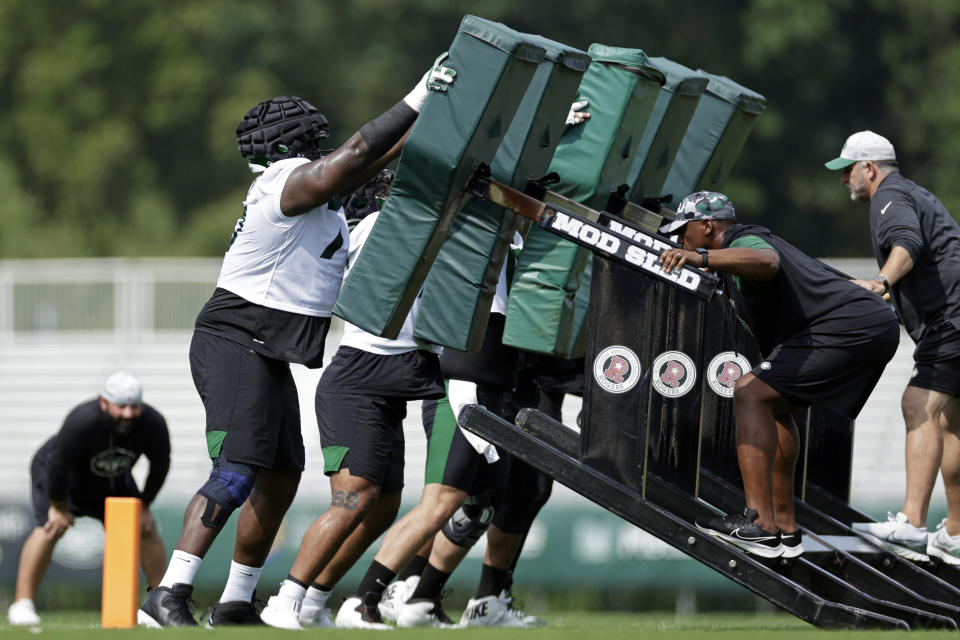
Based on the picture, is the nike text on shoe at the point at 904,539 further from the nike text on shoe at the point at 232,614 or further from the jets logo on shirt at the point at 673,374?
the nike text on shoe at the point at 232,614

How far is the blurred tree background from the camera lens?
89.1 feet

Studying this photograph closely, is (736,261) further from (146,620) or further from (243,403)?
(146,620)

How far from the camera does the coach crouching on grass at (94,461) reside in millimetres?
11164

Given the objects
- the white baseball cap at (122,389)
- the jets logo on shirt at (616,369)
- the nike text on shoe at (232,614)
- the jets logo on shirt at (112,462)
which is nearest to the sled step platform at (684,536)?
the jets logo on shirt at (616,369)

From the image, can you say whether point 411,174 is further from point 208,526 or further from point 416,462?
point 416,462

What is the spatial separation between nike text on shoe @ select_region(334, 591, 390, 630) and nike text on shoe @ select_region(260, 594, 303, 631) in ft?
2.61

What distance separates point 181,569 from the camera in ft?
22.2

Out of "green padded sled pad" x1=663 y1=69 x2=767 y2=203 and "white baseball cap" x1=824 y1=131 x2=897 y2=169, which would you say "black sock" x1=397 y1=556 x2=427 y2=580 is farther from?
"white baseball cap" x1=824 y1=131 x2=897 y2=169

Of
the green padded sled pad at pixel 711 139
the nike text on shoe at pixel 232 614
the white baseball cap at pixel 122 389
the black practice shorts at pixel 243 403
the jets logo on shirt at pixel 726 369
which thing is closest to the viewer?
the black practice shorts at pixel 243 403

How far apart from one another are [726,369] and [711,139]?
5.30ft

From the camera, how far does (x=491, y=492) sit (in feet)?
28.9

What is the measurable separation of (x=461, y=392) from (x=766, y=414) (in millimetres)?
1828

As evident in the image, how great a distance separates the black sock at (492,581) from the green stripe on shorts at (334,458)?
74.1 inches

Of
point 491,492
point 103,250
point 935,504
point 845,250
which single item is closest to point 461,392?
point 491,492
